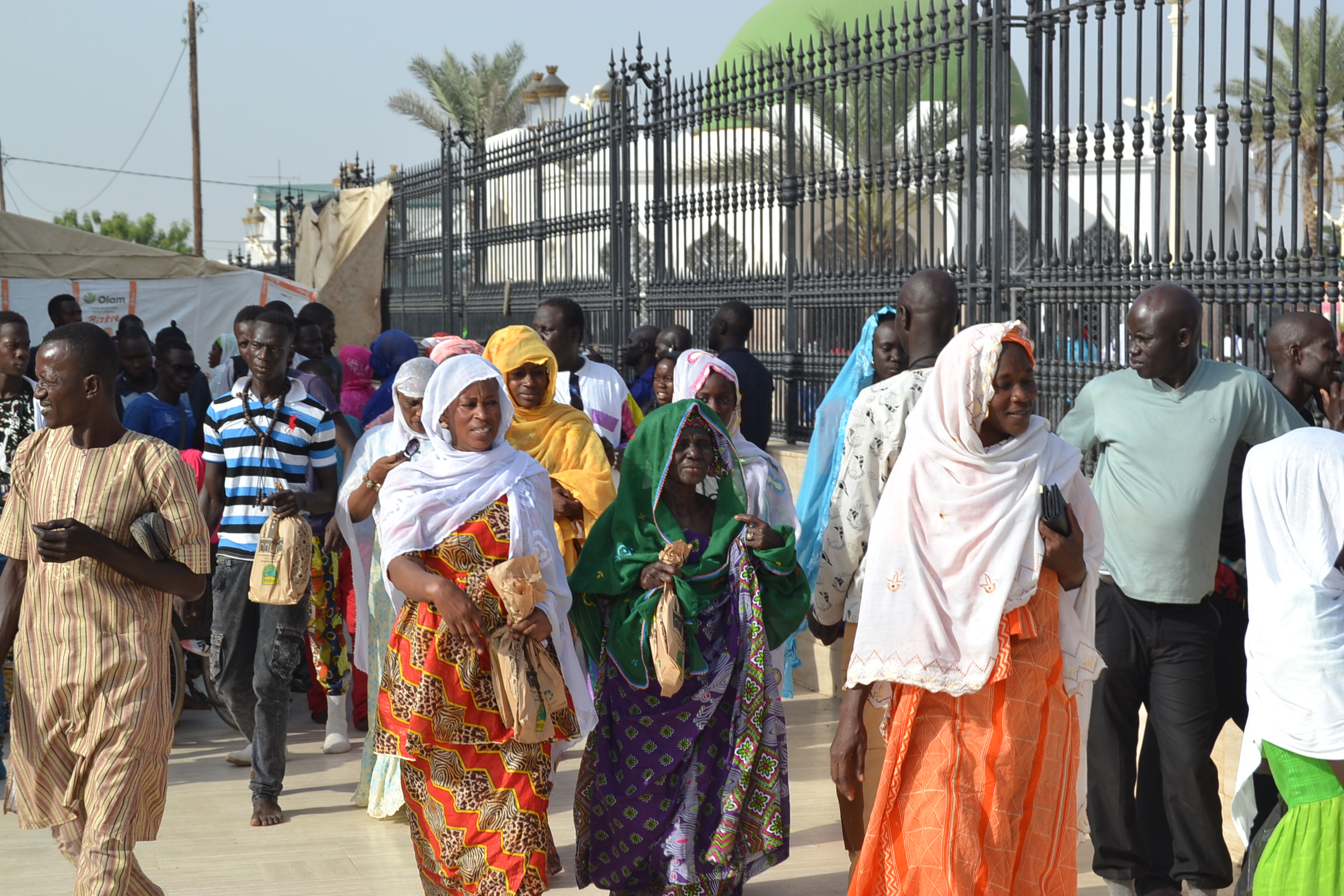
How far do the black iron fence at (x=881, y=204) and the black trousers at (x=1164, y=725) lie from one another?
1.42m

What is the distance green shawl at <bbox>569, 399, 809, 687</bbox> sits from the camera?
4566 millimetres

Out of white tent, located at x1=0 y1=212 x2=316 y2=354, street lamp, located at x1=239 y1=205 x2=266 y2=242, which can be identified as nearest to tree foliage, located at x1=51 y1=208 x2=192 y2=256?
street lamp, located at x1=239 y1=205 x2=266 y2=242

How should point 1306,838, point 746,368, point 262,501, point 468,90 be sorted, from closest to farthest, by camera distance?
point 1306,838
point 262,501
point 746,368
point 468,90

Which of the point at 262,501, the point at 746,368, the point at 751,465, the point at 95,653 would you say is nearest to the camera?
the point at 95,653

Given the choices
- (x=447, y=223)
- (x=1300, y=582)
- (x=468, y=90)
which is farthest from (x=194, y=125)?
(x=1300, y=582)

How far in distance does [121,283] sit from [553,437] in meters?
11.6

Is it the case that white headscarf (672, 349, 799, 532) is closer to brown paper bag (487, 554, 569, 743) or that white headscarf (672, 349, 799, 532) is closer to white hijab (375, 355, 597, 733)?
white hijab (375, 355, 597, 733)

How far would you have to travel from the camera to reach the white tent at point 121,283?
15.1 m

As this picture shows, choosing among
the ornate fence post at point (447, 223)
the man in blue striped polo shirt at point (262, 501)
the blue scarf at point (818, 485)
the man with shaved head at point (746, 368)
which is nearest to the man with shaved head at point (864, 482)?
the blue scarf at point (818, 485)

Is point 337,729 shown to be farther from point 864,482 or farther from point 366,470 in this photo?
point 864,482

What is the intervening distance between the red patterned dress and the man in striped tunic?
0.69 meters

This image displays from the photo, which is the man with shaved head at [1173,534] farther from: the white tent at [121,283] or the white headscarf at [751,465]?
the white tent at [121,283]

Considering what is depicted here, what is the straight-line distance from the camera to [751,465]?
5039 millimetres

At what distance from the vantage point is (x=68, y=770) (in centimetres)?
408
